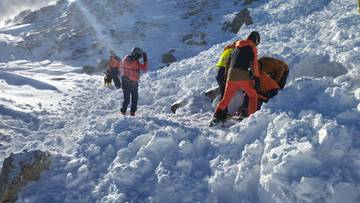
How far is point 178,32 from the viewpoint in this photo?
135ft

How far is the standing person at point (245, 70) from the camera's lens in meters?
7.29

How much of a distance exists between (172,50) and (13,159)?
28.2m

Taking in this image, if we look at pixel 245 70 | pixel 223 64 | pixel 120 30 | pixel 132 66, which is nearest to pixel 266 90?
pixel 245 70

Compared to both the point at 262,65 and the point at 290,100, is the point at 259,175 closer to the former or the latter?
the point at 290,100

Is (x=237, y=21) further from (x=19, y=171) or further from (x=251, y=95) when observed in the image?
(x=19, y=171)

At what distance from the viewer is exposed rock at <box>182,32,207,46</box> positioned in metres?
34.9

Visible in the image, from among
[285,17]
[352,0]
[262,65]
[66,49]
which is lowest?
[66,49]

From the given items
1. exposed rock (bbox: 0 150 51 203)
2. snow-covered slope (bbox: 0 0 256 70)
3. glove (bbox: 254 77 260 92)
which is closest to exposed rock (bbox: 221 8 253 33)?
snow-covered slope (bbox: 0 0 256 70)

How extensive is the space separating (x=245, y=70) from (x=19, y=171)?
3901mm

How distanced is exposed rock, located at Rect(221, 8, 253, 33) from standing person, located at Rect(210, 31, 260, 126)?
20.9 meters

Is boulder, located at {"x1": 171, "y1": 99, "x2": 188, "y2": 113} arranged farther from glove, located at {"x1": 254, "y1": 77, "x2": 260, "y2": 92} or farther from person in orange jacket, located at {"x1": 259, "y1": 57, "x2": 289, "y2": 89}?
glove, located at {"x1": 254, "y1": 77, "x2": 260, "y2": 92}

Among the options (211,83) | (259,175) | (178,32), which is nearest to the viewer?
(259,175)

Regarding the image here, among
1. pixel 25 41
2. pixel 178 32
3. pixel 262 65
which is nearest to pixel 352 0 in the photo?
pixel 262 65

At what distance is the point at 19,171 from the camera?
6227mm
